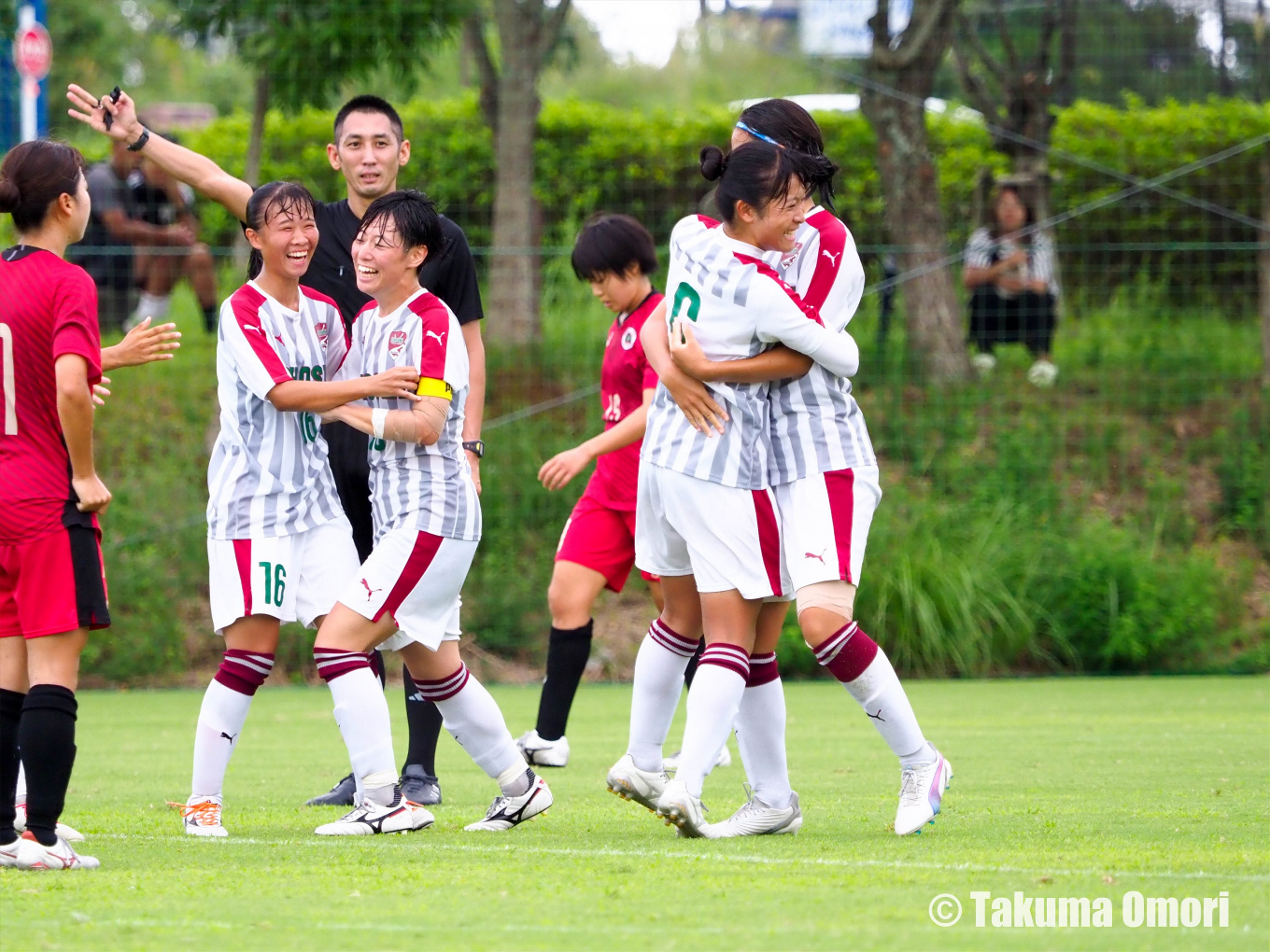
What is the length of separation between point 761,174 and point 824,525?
0.94 meters

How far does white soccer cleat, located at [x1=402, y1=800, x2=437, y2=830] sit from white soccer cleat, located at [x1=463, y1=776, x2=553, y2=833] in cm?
13

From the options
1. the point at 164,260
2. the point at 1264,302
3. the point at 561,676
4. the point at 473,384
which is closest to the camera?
the point at 473,384

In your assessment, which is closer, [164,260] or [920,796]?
[920,796]

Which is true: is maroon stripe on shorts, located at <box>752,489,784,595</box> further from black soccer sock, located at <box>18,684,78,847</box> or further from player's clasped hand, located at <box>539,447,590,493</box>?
black soccer sock, located at <box>18,684,78,847</box>

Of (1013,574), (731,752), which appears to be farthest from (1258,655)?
(731,752)

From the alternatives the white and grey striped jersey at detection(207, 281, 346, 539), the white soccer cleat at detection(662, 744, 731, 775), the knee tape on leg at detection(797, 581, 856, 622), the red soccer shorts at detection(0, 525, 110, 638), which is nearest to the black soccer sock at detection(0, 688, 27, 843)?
the red soccer shorts at detection(0, 525, 110, 638)

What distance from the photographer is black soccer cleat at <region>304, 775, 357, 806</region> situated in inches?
212

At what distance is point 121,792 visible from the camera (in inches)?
228

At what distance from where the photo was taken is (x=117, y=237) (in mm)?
12312

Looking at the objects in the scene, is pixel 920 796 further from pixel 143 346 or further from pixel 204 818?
pixel 143 346

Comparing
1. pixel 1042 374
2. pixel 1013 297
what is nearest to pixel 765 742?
pixel 1042 374

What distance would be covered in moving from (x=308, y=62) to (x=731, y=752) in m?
6.94

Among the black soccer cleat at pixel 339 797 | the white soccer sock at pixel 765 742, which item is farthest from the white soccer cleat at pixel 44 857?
the white soccer sock at pixel 765 742

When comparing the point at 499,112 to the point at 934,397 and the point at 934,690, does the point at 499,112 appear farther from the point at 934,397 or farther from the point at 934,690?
the point at 934,690
